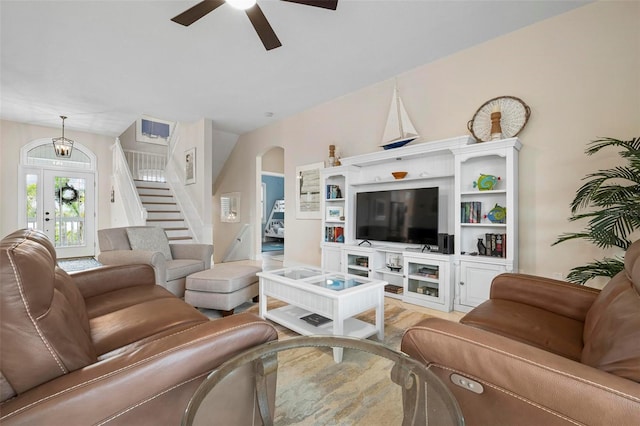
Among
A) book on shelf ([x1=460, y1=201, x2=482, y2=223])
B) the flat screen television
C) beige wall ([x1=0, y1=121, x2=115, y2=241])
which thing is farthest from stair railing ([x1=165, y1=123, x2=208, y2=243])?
book on shelf ([x1=460, y1=201, x2=482, y2=223])

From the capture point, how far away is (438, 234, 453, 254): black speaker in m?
3.17

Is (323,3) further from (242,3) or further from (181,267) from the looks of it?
(181,267)

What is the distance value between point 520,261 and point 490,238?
38 centimetres

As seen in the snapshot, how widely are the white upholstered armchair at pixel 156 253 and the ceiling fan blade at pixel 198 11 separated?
2.08 meters

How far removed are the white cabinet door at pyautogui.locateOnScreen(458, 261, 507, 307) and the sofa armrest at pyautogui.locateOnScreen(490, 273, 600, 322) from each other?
1.01 metres

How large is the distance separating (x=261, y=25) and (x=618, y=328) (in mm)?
2734

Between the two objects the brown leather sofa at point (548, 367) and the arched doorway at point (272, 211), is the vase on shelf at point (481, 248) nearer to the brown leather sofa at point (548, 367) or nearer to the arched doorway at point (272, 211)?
the brown leather sofa at point (548, 367)

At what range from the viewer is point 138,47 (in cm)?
320

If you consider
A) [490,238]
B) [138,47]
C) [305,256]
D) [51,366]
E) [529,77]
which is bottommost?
[305,256]

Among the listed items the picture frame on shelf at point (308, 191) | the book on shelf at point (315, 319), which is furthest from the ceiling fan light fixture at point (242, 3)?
the picture frame on shelf at point (308, 191)

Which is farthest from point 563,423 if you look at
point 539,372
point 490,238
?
point 490,238

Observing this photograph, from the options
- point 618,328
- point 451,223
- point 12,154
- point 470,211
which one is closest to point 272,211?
point 12,154

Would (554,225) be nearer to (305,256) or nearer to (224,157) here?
(305,256)

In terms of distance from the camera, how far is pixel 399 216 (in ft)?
12.1
